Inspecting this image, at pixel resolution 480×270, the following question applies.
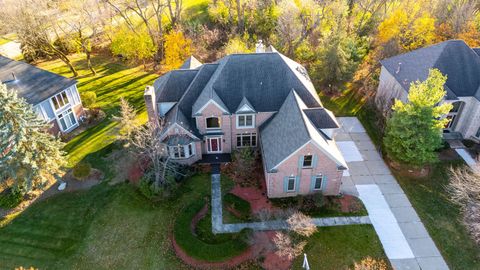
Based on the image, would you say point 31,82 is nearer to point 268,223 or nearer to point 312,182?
point 268,223

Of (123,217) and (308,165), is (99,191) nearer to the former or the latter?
(123,217)

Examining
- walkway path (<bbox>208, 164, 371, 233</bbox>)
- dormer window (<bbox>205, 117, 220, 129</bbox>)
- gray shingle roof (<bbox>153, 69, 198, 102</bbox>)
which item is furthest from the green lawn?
gray shingle roof (<bbox>153, 69, 198, 102</bbox>)

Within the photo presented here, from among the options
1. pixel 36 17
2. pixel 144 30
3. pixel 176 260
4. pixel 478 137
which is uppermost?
pixel 36 17

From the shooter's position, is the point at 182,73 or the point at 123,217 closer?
the point at 123,217

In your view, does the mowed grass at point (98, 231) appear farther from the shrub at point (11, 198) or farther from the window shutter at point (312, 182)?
Result: the window shutter at point (312, 182)

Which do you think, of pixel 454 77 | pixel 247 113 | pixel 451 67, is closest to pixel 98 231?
pixel 247 113

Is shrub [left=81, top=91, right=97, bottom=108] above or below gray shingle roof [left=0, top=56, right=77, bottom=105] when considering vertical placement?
below

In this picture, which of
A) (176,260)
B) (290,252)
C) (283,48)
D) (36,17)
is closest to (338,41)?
(283,48)

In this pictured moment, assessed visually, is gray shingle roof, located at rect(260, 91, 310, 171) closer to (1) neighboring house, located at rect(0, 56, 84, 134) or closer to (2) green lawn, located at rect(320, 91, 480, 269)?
(2) green lawn, located at rect(320, 91, 480, 269)
